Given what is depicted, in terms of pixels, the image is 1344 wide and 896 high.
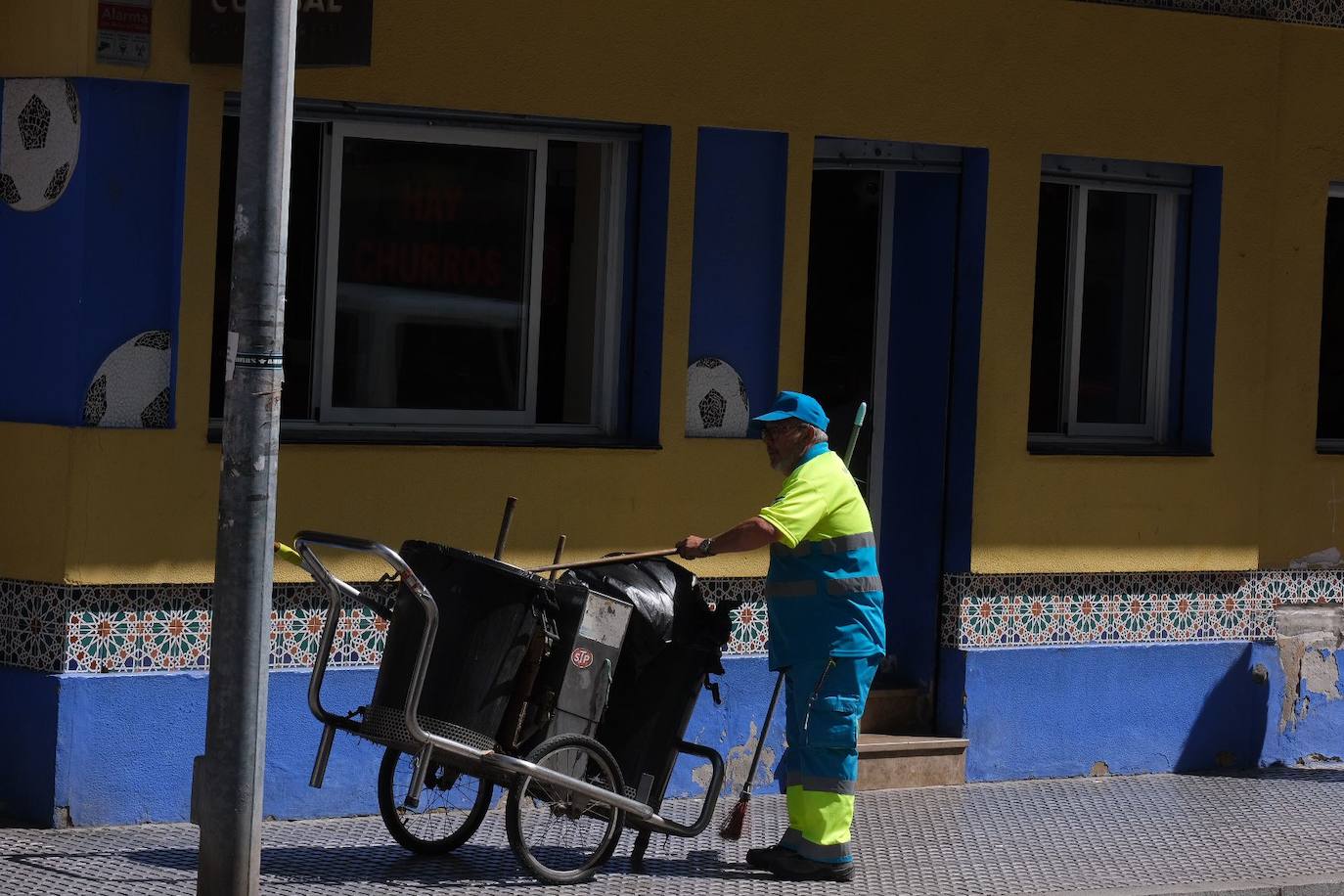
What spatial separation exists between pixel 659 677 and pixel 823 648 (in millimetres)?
638

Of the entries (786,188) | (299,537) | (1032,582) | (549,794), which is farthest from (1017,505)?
(299,537)

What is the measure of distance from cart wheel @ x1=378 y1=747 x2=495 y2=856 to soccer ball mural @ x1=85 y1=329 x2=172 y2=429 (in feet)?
5.49

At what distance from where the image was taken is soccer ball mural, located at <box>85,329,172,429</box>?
7902 mm

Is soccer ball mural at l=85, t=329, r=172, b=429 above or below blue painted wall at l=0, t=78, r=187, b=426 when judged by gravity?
below

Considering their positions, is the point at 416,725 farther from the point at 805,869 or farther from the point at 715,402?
the point at 715,402

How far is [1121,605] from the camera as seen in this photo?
1010cm

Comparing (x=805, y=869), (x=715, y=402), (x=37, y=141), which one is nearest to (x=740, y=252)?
(x=715, y=402)

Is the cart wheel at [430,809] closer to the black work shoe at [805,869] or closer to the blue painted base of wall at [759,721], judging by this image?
the blue painted base of wall at [759,721]

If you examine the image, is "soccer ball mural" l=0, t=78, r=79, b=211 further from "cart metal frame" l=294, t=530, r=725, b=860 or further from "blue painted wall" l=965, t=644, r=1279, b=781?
"blue painted wall" l=965, t=644, r=1279, b=781

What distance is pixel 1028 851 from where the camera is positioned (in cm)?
839

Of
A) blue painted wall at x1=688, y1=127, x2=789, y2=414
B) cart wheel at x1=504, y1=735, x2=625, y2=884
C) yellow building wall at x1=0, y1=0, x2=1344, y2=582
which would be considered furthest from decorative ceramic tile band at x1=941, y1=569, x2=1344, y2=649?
cart wheel at x1=504, y1=735, x2=625, y2=884

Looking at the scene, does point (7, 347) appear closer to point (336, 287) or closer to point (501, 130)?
point (336, 287)

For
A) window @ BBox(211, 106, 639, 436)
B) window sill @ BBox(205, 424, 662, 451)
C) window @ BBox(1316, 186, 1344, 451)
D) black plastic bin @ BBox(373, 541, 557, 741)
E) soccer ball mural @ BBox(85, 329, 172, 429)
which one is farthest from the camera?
window @ BBox(1316, 186, 1344, 451)

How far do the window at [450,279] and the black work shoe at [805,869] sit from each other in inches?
90.6
